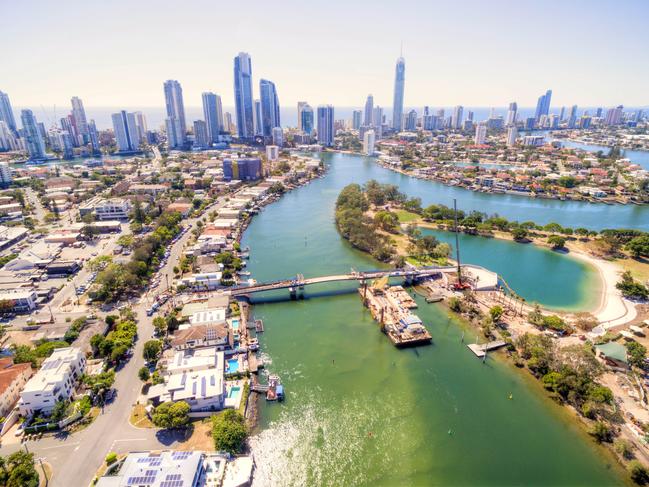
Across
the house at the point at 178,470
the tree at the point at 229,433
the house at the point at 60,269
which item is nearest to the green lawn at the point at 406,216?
the tree at the point at 229,433

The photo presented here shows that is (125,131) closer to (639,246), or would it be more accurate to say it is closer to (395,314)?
(395,314)

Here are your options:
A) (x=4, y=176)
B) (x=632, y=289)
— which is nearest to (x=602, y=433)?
(x=632, y=289)

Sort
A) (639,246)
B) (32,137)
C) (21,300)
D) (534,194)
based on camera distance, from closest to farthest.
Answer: (21,300)
(639,246)
(534,194)
(32,137)

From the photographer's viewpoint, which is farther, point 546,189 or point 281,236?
point 546,189

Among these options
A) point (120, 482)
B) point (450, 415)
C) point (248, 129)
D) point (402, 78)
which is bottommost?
point (450, 415)

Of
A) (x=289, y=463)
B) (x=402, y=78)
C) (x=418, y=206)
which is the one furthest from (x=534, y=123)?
(x=289, y=463)

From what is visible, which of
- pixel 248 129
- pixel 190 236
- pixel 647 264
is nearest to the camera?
pixel 647 264

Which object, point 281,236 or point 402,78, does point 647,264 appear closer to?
point 281,236
